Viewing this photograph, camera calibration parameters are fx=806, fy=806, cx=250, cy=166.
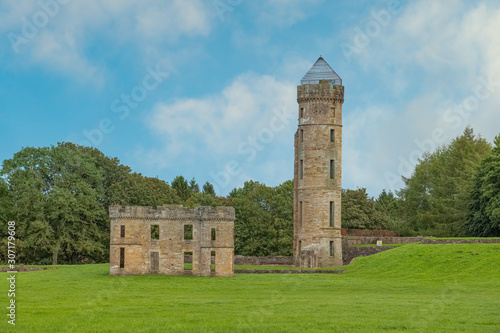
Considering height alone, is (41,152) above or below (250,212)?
above

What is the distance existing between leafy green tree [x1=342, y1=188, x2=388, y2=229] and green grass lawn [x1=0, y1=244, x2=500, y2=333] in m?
25.3

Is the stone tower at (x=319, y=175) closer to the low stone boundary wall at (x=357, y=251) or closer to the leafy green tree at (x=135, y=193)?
the low stone boundary wall at (x=357, y=251)

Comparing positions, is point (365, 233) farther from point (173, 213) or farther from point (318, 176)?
point (173, 213)

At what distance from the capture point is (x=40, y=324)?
27.3m

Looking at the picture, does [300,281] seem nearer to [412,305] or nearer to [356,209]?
[412,305]

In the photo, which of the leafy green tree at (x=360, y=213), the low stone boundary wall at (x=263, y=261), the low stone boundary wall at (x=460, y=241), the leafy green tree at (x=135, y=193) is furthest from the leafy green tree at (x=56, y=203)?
the low stone boundary wall at (x=460, y=241)

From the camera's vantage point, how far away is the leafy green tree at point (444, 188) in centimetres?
8912

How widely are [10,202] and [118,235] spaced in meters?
23.7

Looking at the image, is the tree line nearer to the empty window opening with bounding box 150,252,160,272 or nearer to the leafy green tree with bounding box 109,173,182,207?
the leafy green tree with bounding box 109,173,182,207

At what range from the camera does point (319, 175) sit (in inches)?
2731

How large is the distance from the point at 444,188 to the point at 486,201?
1927 centimetres

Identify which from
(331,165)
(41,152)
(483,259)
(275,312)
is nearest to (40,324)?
(275,312)

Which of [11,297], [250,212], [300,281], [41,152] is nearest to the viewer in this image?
[11,297]

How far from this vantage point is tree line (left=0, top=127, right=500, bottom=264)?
75.3 m
